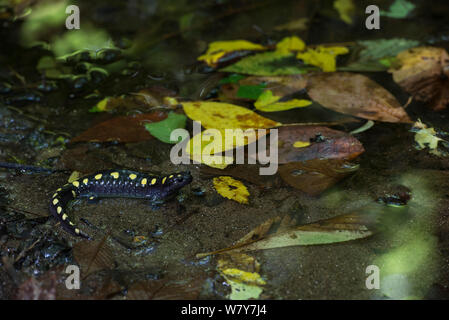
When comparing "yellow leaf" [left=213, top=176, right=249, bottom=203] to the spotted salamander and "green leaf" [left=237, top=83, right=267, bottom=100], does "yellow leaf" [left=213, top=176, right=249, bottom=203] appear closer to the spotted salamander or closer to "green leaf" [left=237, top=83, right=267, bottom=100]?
the spotted salamander

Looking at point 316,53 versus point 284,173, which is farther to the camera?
point 316,53

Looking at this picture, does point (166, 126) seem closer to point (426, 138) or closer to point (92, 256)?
point (92, 256)

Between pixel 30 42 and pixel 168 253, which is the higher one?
pixel 30 42

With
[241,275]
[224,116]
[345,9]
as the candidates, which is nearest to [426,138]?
[224,116]

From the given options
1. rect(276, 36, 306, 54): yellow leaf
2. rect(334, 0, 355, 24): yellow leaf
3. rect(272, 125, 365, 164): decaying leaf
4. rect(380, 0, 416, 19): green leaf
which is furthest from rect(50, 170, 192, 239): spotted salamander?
rect(380, 0, 416, 19): green leaf

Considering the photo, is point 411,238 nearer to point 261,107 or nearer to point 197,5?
point 261,107

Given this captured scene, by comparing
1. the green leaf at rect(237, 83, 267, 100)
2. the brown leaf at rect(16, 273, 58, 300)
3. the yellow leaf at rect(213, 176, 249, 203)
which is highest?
the green leaf at rect(237, 83, 267, 100)
